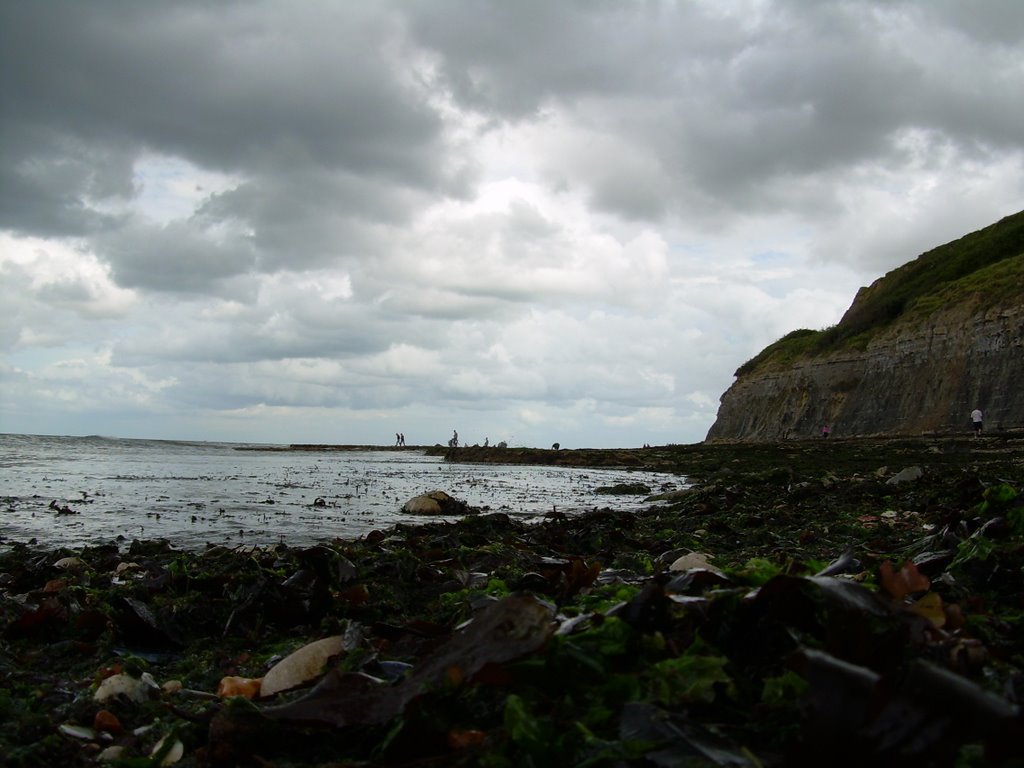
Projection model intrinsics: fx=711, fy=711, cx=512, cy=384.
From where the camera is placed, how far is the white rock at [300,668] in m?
2.76

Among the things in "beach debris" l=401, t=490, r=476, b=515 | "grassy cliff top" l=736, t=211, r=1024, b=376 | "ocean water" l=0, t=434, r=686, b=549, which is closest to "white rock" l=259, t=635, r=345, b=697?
"ocean water" l=0, t=434, r=686, b=549

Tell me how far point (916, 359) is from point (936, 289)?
5.52 metres

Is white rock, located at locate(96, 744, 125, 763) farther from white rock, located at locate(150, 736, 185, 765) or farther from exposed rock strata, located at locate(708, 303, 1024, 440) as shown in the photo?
exposed rock strata, located at locate(708, 303, 1024, 440)

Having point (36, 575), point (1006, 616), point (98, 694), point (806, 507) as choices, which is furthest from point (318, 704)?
point (806, 507)

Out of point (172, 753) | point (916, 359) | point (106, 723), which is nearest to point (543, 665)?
point (172, 753)

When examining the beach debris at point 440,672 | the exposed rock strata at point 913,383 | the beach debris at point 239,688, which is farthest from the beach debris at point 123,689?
the exposed rock strata at point 913,383

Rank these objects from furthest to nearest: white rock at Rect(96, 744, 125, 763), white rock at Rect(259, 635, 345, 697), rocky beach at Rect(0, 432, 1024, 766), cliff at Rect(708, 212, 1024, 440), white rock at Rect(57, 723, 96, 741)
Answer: cliff at Rect(708, 212, 1024, 440), white rock at Rect(259, 635, 345, 697), white rock at Rect(57, 723, 96, 741), white rock at Rect(96, 744, 125, 763), rocky beach at Rect(0, 432, 1024, 766)

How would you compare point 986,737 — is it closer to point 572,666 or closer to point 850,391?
point 572,666

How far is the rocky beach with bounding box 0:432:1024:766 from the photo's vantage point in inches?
59.5

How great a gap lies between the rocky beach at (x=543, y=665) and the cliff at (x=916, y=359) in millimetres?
28061

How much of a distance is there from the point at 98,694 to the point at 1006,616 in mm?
3495

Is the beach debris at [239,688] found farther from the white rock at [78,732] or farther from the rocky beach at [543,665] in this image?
the white rock at [78,732]

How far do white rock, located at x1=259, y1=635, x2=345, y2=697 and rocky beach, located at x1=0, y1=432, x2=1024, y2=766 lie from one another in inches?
0.4

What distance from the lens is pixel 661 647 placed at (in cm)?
211
